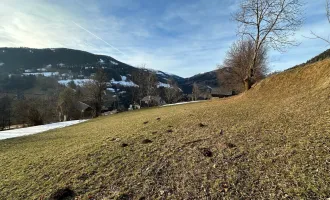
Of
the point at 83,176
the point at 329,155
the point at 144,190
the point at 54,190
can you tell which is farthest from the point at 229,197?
the point at 54,190

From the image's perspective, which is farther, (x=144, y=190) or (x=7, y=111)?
(x=7, y=111)

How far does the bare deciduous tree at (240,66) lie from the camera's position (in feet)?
89.3

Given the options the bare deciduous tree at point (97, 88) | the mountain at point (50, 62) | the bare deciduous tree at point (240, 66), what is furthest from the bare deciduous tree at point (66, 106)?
the mountain at point (50, 62)

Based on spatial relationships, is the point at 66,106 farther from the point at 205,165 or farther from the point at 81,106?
the point at 205,165

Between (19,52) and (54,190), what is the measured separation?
619 feet

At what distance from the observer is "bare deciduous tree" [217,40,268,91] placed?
27219 millimetres

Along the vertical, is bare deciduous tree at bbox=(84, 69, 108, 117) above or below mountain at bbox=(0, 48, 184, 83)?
below

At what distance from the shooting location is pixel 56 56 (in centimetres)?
16488

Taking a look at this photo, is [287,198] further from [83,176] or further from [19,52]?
[19,52]

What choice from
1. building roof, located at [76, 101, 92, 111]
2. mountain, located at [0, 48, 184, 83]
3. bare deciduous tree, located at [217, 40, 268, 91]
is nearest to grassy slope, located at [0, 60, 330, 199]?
bare deciduous tree, located at [217, 40, 268, 91]

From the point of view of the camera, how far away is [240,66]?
28953 mm

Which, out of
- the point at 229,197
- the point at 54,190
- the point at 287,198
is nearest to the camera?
the point at 287,198

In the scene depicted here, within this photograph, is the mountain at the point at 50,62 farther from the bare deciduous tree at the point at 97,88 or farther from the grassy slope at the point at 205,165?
the grassy slope at the point at 205,165

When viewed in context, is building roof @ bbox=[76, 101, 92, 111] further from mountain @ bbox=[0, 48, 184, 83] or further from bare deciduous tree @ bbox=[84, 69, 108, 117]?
mountain @ bbox=[0, 48, 184, 83]
